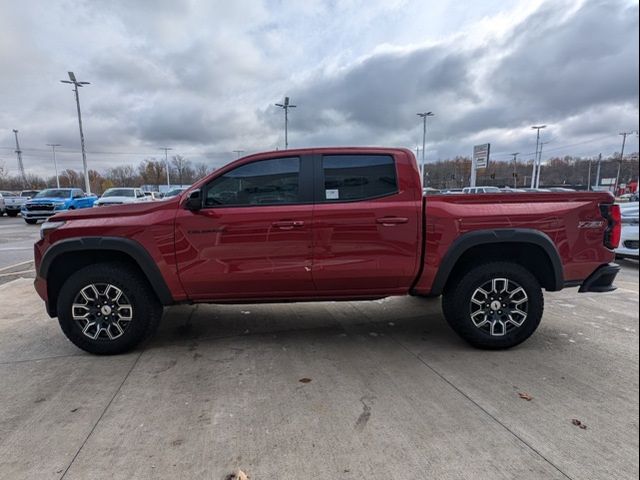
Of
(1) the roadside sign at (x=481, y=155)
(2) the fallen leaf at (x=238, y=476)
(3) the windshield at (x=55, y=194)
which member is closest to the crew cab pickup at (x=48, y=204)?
(3) the windshield at (x=55, y=194)

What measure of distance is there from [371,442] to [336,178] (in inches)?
88.8

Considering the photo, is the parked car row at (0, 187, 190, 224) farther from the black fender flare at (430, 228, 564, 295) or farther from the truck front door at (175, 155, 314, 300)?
the black fender flare at (430, 228, 564, 295)

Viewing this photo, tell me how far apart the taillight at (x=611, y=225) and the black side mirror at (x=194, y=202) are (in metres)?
3.78

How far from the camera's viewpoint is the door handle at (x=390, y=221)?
11.7 feet

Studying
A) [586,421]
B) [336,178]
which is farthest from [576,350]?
[336,178]

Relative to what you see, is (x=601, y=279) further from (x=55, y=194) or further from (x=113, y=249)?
(x=55, y=194)

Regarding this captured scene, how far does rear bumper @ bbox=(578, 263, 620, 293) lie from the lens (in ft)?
12.2

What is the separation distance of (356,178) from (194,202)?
4.99ft

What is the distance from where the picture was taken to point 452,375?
3.26 metres

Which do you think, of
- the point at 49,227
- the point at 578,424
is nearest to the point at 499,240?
the point at 578,424

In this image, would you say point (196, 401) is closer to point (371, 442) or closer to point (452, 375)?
point (371, 442)

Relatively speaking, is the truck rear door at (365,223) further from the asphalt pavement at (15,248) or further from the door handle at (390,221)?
the asphalt pavement at (15,248)

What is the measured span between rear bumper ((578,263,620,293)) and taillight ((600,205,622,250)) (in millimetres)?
221

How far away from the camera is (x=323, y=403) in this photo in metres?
2.85
